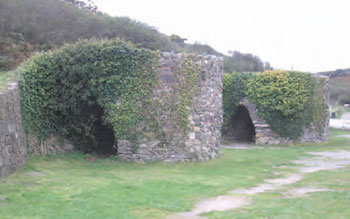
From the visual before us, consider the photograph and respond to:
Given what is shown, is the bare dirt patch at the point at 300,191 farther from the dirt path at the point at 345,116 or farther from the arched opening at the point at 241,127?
the dirt path at the point at 345,116

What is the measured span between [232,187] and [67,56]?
6.24 metres

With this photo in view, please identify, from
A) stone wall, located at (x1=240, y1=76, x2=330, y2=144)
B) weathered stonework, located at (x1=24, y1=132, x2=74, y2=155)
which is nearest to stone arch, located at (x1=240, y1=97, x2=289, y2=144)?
stone wall, located at (x1=240, y1=76, x2=330, y2=144)

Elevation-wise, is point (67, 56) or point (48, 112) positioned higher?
point (67, 56)

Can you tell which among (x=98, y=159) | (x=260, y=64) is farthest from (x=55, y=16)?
(x=260, y=64)

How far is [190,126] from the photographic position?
473 inches

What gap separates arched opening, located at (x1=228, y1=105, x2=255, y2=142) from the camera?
21986 millimetres

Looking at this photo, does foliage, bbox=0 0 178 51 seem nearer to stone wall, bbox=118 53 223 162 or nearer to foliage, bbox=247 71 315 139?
stone wall, bbox=118 53 223 162

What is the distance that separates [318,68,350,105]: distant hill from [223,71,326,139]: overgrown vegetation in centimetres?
3250

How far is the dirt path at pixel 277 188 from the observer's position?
6.84 metres

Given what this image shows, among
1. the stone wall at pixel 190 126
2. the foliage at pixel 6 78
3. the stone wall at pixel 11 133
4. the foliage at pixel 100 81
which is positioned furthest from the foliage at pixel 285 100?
the stone wall at pixel 11 133

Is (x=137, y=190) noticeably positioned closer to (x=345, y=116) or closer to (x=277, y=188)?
(x=277, y=188)

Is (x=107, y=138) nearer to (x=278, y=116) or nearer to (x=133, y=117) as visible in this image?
(x=133, y=117)

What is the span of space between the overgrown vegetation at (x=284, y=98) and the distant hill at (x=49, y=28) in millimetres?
3484

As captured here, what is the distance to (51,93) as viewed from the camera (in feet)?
37.6
